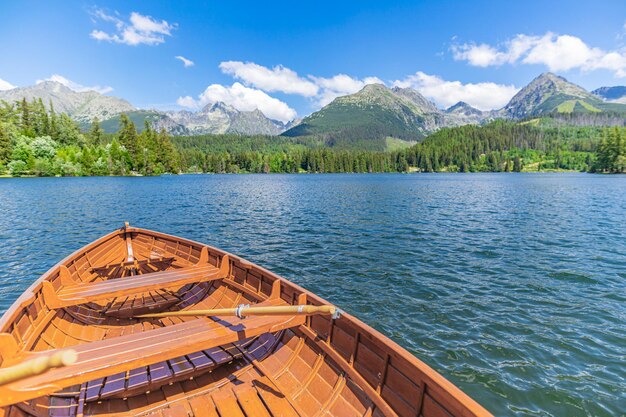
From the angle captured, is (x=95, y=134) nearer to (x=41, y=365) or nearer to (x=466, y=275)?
(x=466, y=275)

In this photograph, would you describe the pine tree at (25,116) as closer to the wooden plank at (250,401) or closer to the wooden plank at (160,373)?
the wooden plank at (160,373)

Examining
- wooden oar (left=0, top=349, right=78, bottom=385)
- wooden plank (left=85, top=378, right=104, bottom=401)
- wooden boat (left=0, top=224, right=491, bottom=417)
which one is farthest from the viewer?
wooden plank (left=85, top=378, right=104, bottom=401)

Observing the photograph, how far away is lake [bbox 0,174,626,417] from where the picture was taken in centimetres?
952

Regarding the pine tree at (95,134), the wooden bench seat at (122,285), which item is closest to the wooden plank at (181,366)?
the wooden bench seat at (122,285)

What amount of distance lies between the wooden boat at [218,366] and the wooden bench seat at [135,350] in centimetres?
2

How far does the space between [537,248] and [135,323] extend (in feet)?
87.0

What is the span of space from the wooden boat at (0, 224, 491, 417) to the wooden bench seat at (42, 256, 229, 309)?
1.6 inches

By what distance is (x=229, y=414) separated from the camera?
5.69m

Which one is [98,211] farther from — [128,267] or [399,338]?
[399,338]

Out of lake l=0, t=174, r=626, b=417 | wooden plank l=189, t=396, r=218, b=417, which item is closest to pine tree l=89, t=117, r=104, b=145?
lake l=0, t=174, r=626, b=417

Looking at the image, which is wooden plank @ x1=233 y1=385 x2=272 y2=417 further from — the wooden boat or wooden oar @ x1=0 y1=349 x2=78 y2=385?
wooden oar @ x1=0 y1=349 x2=78 y2=385

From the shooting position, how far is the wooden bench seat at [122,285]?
327 inches

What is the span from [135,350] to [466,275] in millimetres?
17358

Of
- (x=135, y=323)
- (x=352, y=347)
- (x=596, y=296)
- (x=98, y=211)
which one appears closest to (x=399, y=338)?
(x=352, y=347)
